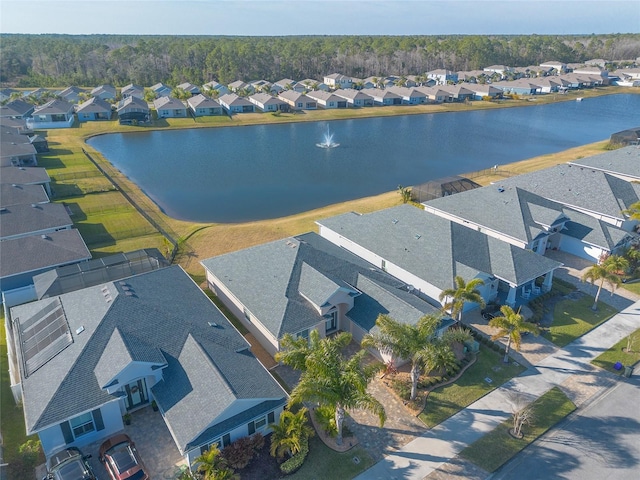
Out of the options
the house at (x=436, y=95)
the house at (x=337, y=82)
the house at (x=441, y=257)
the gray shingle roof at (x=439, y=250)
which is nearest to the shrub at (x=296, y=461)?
the house at (x=441, y=257)

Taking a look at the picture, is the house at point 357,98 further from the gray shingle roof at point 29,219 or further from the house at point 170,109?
the gray shingle roof at point 29,219

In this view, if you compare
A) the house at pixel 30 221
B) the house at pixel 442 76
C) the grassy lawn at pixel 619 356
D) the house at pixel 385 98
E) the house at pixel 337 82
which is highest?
the house at pixel 442 76

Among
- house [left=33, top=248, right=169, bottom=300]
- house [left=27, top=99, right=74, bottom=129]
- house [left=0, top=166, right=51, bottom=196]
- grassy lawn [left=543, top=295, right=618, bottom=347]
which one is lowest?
grassy lawn [left=543, top=295, right=618, bottom=347]

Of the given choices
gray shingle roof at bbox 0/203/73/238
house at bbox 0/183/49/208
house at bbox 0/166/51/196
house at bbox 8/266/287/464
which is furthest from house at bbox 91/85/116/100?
house at bbox 8/266/287/464

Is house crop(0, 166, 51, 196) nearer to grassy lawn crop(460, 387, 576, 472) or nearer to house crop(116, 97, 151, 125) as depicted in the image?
house crop(116, 97, 151, 125)

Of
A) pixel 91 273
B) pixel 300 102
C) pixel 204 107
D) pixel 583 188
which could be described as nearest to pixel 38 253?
pixel 91 273

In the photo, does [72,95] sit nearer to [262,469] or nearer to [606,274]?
[262,469]
